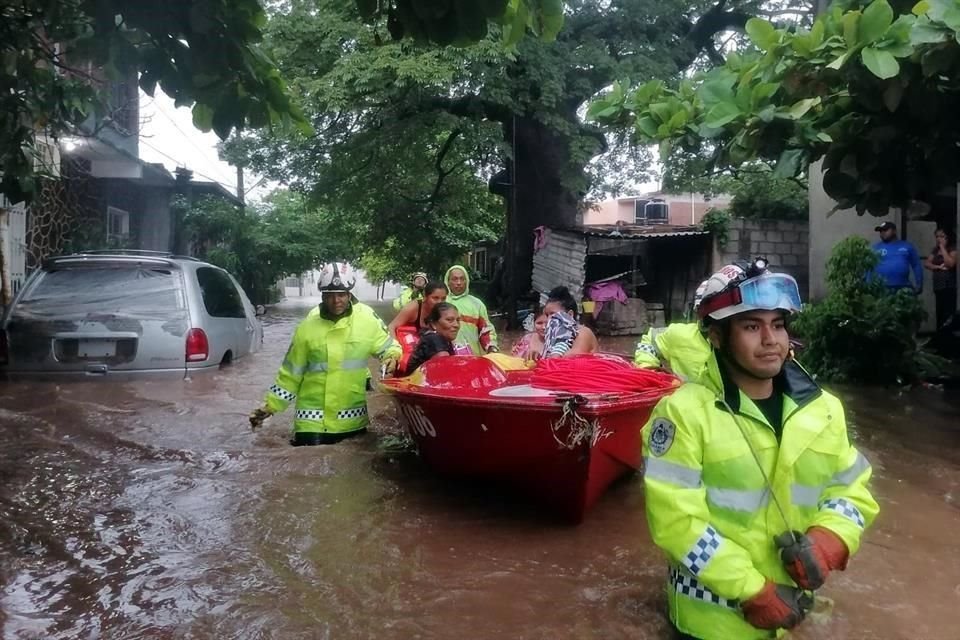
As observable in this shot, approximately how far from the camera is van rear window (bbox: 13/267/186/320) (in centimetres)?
755

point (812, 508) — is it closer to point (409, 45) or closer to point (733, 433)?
point (733, 433)

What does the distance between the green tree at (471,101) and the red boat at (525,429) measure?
30.5ft

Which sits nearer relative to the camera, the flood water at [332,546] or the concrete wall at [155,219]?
the flood water at [332,546]

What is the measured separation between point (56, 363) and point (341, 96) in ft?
27.8

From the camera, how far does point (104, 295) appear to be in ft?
25.1

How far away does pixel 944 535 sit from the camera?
4.92 metres

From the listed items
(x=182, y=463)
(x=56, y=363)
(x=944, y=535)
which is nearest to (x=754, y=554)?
(x=944, y=535)

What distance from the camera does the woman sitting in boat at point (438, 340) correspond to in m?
6.16

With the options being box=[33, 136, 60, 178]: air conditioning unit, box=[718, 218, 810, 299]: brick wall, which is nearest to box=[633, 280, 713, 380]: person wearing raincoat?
box=[33, 136, 60, 178]: air conditioning unit

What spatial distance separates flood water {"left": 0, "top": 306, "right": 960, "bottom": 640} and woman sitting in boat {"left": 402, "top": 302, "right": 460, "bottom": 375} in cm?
84

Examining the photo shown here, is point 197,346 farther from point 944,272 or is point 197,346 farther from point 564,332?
point 944,272

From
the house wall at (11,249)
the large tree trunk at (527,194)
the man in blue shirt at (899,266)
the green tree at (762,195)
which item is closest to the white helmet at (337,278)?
the man in blue shirt at (899,266)

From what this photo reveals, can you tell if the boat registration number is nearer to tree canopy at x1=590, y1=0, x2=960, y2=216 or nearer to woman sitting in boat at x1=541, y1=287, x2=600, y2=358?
woman sitting in boat at x1=541, y1=287, x2=600, y2=358

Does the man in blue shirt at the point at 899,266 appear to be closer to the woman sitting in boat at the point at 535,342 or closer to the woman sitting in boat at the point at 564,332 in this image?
the woman sitting in boat at the point at 535,342
